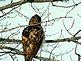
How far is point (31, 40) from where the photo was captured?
4492 mm

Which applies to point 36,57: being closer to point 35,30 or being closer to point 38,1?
point 35,30

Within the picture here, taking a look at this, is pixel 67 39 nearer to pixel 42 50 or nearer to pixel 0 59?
pixel 42 50

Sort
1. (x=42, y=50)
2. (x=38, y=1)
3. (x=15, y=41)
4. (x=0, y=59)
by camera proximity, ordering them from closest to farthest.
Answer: (x=38, y=1) → (x=15, y=41) → (x=42, y=50) → (x=0, y=59)

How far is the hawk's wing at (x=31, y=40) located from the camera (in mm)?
4469

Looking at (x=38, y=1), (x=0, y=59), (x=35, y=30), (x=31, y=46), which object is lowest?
(x=0, y=59)

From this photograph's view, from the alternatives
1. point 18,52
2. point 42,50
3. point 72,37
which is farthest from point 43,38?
point 72,37

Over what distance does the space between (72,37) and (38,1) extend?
2.58 feet

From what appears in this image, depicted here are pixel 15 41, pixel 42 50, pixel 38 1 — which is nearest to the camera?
pixel 38 1

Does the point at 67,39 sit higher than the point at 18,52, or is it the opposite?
the point at 67,39

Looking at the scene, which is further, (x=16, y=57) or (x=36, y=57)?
(x=16, y=57)

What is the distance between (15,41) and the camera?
14.5 ft

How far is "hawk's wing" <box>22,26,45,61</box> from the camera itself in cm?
447

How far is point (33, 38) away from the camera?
14.7 feet

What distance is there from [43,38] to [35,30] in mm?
248
